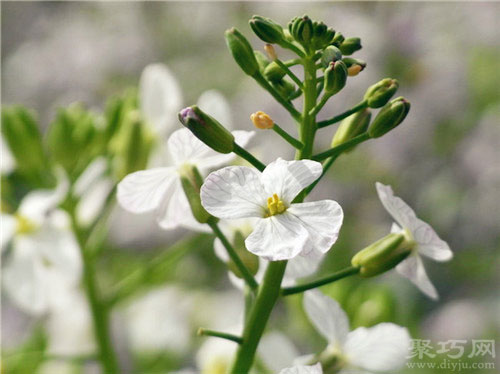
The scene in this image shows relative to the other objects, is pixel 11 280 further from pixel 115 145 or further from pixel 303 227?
pixel 303 227

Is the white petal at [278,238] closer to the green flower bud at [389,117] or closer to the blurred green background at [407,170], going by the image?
the green flower bud at [389,117]

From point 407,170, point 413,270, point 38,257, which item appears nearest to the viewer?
point 413,270

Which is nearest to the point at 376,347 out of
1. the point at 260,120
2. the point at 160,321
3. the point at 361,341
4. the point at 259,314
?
the point at 361,341

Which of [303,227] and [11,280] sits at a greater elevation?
[11,280]

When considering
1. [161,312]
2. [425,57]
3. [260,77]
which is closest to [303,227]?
[260,77]

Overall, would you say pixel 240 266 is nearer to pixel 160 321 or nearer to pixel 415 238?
pixel 415 238

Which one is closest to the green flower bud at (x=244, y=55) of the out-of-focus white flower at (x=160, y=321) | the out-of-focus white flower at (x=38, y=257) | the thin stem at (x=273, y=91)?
the thin stem at (x=273, y=91)
